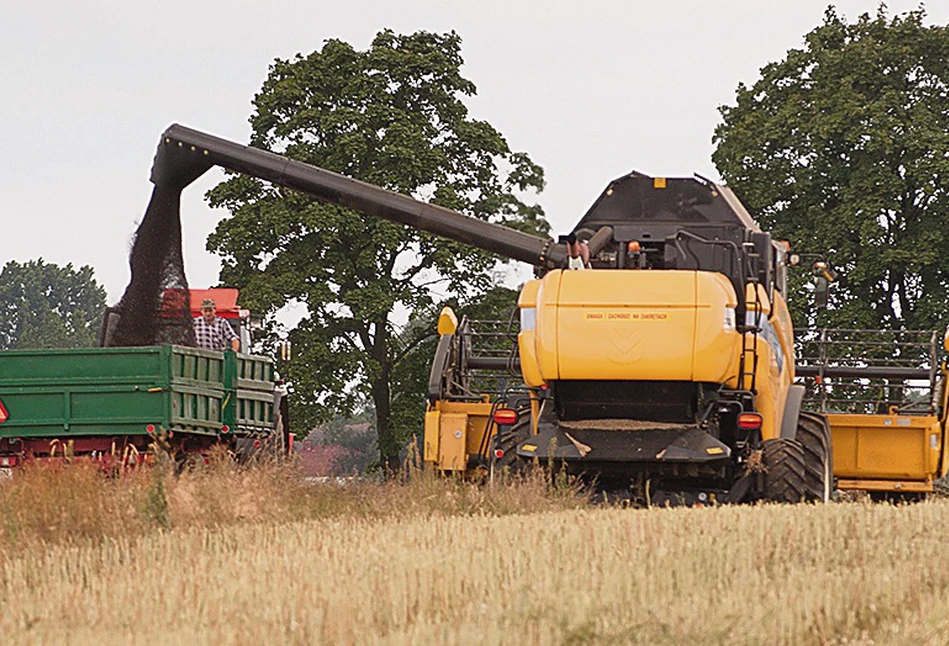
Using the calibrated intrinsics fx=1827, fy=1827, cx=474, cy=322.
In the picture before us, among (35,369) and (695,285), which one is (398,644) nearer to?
(695,285)

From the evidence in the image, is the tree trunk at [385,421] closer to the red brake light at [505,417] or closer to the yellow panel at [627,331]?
the red brake light at [505,417]

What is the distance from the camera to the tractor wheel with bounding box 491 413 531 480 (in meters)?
16.2

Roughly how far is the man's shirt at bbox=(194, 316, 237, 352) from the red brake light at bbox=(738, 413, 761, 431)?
37.0ft

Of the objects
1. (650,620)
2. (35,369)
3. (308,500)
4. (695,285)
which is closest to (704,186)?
(695,285)

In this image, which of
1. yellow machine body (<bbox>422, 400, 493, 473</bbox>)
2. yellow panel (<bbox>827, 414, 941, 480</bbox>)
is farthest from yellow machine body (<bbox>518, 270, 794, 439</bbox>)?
yellow panel (<bbox>827, 414, 941, 480</bbox>)

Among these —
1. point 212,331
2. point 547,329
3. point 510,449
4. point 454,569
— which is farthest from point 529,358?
point 212,331

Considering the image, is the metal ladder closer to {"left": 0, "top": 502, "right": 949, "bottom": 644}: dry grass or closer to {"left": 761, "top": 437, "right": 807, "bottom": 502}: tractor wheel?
{"left": 761, "top": 437, "right": 807, "bottom": 502}: tractor wheel

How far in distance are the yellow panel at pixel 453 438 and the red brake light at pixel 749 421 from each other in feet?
16.1

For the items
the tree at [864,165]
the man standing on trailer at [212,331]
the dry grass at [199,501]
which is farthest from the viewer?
the tree at [864,165]

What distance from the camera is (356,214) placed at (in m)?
40.8

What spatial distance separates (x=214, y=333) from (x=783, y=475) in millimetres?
12146

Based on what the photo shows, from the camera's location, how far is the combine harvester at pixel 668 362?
15.1m

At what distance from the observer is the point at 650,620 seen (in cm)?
803

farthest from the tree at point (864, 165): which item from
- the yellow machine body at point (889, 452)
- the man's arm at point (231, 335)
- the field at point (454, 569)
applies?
the field at point (454, 569)
